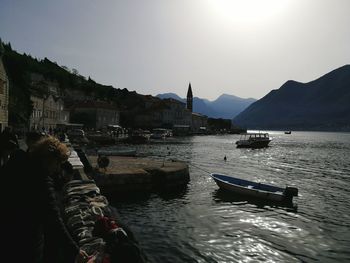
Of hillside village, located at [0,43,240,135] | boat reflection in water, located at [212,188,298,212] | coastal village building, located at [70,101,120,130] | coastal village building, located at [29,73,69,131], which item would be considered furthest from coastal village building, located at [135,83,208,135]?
boat reflection in water, located at [212,188,298,212]

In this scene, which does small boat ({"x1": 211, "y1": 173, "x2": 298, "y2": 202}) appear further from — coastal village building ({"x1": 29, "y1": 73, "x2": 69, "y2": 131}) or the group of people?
coastal village building ({"x1": 29, "y1": 73, "x2": 69, "y2": 131})

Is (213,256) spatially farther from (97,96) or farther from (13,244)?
(97,96)

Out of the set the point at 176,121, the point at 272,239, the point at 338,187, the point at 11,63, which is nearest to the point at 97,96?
the point at 176,121

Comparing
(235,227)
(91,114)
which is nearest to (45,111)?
(91,114)

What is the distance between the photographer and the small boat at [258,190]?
2053 cm

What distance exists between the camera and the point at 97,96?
557 ft

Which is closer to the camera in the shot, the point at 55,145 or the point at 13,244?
the point at 13,244

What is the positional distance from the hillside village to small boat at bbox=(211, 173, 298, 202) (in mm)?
25696

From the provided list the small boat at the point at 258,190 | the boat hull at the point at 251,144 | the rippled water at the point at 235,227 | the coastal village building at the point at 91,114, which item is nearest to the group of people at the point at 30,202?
the rippled water at the point at 235,227

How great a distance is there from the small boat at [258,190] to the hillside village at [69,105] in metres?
25.7

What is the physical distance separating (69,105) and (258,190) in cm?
12192

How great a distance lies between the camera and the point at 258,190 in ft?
70.7

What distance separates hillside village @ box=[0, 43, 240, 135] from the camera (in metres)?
62.0

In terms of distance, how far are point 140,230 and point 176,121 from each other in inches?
A: 6157
